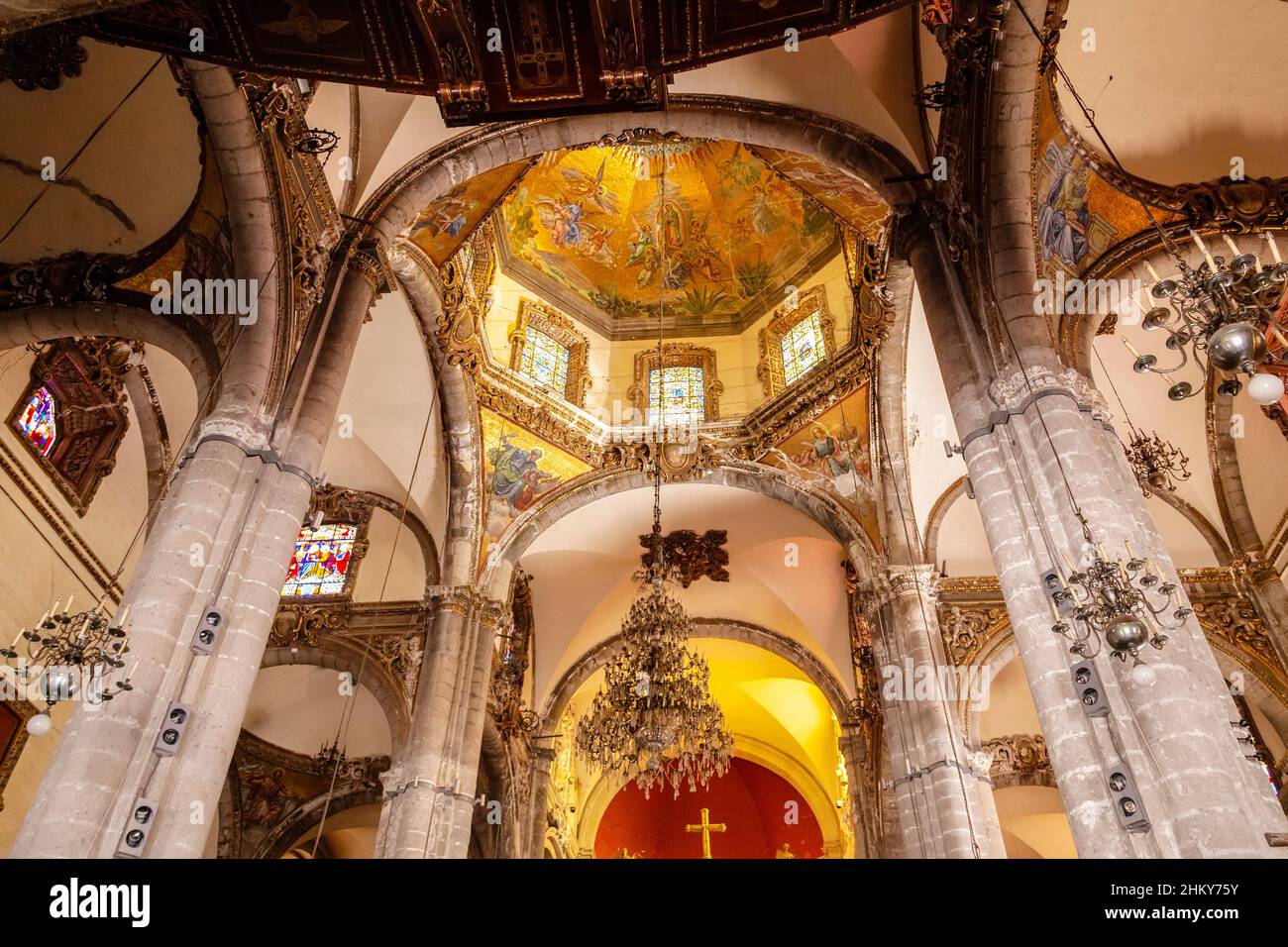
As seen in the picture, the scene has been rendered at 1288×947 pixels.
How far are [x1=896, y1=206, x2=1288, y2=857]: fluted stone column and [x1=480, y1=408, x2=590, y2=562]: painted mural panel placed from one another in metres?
8.49

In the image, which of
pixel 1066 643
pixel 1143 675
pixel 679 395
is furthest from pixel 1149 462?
pixel 679 395

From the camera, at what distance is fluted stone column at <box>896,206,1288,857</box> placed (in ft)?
16.3

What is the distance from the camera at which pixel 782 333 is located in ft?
56.1

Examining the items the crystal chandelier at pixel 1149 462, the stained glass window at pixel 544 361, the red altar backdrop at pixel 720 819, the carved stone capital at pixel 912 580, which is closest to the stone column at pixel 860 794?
the carved stone capital at pixel 912 580

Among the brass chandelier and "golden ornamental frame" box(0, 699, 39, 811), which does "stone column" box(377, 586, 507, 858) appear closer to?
the brass chandelier

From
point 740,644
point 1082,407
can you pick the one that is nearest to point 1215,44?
point 1082,407

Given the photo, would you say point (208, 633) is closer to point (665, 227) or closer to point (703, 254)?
point (665, 227)

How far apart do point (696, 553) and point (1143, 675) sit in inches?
486

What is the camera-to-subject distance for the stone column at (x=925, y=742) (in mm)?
10555

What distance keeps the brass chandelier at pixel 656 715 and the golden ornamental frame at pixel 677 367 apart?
6283mm

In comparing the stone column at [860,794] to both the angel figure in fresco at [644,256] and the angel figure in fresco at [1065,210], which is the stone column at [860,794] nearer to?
the angel figure in fresco at [644,256]

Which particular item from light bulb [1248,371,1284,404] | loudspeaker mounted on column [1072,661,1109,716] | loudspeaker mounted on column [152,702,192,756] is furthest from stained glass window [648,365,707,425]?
light bulb [1248,371,1284,404]

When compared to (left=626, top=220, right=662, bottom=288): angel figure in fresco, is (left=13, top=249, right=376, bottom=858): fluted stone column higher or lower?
lower
